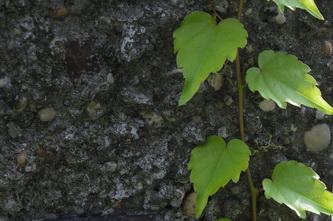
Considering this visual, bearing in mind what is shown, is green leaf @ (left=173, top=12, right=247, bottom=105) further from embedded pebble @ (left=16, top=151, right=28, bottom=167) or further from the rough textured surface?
embedded pebble @ (left=16, top=151, right=28, bottom=167)

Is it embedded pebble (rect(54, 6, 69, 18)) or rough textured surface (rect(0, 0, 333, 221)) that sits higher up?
embedded pebble (rect(54, 6, 69, 18))

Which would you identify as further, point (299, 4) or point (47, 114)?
point (47, 114)

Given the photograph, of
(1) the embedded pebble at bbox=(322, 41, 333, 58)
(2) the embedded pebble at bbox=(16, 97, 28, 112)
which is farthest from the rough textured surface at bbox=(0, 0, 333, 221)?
(1) the embedded pebble at bbox=(322, 41, 333, 58)

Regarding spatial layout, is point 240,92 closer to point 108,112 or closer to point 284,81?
point 284,81

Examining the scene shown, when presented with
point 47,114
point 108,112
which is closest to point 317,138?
point 108,112

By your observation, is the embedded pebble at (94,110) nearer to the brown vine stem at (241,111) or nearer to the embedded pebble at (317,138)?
the brown vine stem at (241,111)

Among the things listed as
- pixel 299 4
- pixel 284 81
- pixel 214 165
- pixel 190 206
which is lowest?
pixel 190 206

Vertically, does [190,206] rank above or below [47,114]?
below

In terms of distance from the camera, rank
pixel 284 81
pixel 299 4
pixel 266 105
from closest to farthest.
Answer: pixel 299 4 → pixel 284 81 → pixel 266 105
